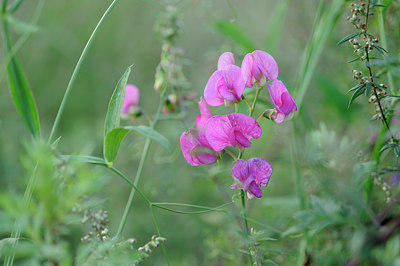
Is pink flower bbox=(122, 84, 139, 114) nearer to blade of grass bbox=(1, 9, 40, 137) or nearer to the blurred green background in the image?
the blurred green background

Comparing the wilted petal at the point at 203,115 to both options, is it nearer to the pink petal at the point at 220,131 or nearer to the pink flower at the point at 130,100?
the pink petal at the point at 220,131

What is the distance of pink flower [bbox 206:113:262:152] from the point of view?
563 millimetres

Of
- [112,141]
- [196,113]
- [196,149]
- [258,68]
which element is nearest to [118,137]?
[112,141]

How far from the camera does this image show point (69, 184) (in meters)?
0.42

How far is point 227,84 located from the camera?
1.98 feet

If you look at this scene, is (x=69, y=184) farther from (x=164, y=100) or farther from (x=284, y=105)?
(x=164, y=100)

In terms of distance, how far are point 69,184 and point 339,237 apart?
57 cm

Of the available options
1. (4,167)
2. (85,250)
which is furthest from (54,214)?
(4,167)

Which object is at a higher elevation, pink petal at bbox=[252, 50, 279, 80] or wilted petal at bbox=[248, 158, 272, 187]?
pink petal at bbox=[252, 50, 279, 80]

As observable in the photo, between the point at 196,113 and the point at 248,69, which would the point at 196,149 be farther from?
the point at 196,113

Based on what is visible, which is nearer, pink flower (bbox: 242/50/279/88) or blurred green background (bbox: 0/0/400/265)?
pink flower (bbox: 242/50/279/88)

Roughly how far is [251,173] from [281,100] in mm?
119

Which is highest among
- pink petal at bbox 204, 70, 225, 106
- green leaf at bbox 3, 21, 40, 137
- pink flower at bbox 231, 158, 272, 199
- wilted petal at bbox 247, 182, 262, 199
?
pink petal at bbox 204, 70, 225, 106

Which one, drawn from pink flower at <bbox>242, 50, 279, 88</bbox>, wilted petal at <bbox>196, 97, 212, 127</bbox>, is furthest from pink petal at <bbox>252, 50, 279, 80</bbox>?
wilted petal at <bbox>196, 97, 212, 127</bbox>
